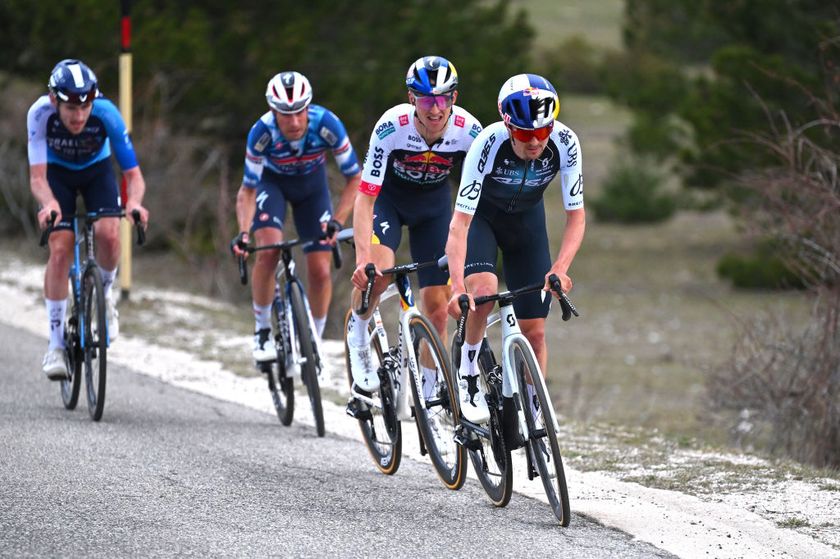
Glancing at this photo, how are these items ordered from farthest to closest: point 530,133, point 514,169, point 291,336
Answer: point 291,336, point 514,169, point 530,133

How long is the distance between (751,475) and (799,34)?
21.1 meters

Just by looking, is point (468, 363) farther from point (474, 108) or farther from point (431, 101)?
→ point (474, 108)

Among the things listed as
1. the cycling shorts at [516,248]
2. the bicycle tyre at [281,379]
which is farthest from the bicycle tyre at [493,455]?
the bicycle tyre at [281,379]

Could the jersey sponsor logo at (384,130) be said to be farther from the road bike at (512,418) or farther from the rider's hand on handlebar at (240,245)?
the rider's hand on handlebar at (240,245)

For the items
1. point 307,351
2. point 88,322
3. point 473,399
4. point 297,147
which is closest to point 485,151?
point 473,399

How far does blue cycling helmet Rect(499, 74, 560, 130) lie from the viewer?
6.47 meters

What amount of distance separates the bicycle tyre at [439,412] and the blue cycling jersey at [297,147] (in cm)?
231

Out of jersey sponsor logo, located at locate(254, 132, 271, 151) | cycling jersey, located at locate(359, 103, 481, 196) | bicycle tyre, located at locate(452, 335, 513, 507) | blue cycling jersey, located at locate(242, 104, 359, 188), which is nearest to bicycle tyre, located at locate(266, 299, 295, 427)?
blue cycling jersey, located at locate(242, 104, 359, 188)

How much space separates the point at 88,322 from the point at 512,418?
3537mm

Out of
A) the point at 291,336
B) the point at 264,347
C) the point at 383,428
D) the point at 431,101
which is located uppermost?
the point at 431,101

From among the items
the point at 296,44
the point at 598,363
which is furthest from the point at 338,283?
the point at 296,44

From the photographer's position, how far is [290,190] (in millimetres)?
9688

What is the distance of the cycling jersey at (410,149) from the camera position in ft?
25.0

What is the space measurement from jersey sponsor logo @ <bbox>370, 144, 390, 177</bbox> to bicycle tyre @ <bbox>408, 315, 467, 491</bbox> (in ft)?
2.84
